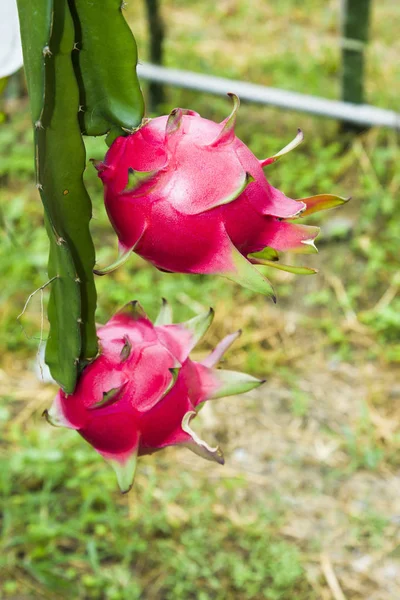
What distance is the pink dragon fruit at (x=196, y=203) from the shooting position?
1.39ft

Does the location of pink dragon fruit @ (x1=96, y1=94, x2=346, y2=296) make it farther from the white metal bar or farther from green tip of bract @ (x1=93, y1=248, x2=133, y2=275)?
the white metal bar

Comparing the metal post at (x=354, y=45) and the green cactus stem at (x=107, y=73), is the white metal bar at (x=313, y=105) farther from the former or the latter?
the green cactus stem at (x=107, y=73)

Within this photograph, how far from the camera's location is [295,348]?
1.80m

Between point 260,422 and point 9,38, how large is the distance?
1.22 metres

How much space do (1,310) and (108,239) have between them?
36 centimetres

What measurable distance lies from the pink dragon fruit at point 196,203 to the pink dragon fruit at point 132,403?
9 cm

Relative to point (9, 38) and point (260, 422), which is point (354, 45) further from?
point (9, 38)

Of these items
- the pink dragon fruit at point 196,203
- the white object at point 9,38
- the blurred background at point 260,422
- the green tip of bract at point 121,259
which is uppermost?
the white object at point 9,38

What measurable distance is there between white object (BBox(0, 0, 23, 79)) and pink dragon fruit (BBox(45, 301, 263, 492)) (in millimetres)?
190

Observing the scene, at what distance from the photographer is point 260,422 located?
1.65 m

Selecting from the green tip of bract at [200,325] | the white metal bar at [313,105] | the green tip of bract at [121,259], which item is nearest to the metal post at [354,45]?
the white metal bar at [313,105]

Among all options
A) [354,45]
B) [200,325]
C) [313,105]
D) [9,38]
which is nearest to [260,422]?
[313,105]

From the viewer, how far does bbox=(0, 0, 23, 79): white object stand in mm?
508

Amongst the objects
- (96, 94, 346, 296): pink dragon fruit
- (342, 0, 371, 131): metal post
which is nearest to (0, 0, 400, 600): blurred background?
(342, 0, 371, 131): metal post
